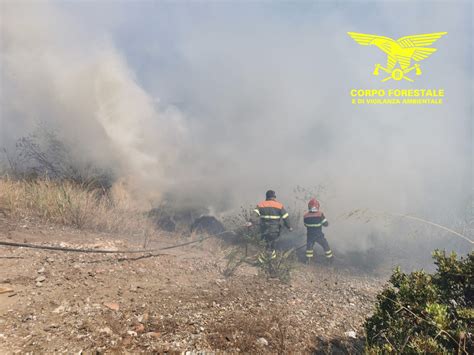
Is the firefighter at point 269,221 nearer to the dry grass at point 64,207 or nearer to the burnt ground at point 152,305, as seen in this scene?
the burnt ground at point 152,305

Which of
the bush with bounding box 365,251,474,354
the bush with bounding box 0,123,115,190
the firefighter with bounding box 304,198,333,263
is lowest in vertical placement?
the firefighter with bounding box 304,198,333,263

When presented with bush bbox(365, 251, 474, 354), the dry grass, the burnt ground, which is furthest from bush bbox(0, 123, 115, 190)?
bush bbox(365, 251, 474, 354)

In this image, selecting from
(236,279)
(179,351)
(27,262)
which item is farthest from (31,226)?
(179,351)

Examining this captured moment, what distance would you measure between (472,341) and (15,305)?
4089mm

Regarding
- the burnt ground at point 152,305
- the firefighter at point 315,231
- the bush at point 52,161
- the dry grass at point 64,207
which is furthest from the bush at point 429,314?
the bush at point 52,161

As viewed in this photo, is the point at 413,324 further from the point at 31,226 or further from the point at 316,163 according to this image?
the point at 316,163

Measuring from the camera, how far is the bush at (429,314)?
73.6 inches

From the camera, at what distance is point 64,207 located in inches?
232

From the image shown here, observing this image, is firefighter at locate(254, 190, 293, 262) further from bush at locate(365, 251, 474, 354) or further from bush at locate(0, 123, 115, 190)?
bush at locate(0, 123, 115, 190)

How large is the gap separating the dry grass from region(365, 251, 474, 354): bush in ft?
18.4

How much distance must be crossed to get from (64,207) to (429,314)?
6.32m

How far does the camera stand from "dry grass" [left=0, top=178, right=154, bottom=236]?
5.72 m

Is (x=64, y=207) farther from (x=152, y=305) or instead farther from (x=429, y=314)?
(x=429, y=314)

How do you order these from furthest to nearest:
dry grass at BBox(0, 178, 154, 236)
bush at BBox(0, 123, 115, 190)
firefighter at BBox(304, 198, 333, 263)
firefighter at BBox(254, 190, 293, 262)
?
bush at BBox(0, 123, 115, 190) → firefighter at BBox(304, 198, 333, 263) → firefighter at BBox(254, 190, 293, 262) → dry grass at BBox(0, 178, 154, 236)
